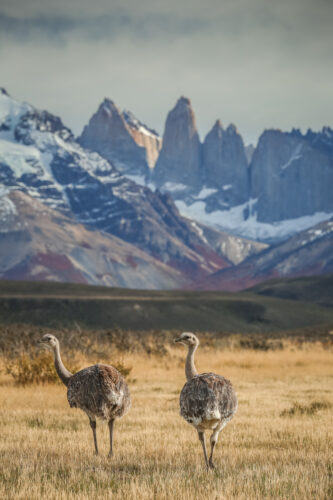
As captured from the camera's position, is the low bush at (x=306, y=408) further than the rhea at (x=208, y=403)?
Yes

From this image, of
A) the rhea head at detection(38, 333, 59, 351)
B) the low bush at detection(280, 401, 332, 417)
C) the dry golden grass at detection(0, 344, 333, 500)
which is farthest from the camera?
the low bush at detection(280, 401, 332, 417)

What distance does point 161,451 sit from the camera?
40.3 ft

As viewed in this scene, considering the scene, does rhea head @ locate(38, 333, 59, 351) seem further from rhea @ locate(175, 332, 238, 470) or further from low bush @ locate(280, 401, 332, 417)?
low bush @ locate(280, 401, 332, 417)

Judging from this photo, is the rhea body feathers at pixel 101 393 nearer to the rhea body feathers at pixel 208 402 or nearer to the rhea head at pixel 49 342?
the rhea body feathers at pixel 208 402

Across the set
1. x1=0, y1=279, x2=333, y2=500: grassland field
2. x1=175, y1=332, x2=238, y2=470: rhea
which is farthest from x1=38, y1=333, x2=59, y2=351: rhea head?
x1=175, y1=332, x2=238, y2=470: rhea

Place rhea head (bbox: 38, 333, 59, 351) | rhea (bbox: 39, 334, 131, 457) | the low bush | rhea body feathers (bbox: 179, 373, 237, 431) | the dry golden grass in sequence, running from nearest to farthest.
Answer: the dry golden grass, rhea body feathers (bbox: 179, 373, 237, 431), rhea (bbox: 39, 334, 131, 457), rhea head (bbox: 38, 333, 59, 351), the low bush

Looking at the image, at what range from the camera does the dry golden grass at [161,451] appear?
358 inches

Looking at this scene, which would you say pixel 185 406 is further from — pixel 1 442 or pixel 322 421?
pixel 322 421

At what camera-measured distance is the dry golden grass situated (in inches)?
358

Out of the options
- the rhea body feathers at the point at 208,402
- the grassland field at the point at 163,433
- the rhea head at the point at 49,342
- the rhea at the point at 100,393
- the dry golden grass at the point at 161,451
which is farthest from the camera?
the rhea head at the point at 49,342

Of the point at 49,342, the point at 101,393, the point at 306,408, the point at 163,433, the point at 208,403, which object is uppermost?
the point at 49,342

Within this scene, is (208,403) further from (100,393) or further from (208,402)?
(100,393)

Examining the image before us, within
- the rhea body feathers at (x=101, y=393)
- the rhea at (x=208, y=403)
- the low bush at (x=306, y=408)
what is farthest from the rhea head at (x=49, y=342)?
the low bush at (x=306, y=408)

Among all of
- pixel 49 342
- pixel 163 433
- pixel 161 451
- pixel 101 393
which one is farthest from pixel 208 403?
pixel 49 342
